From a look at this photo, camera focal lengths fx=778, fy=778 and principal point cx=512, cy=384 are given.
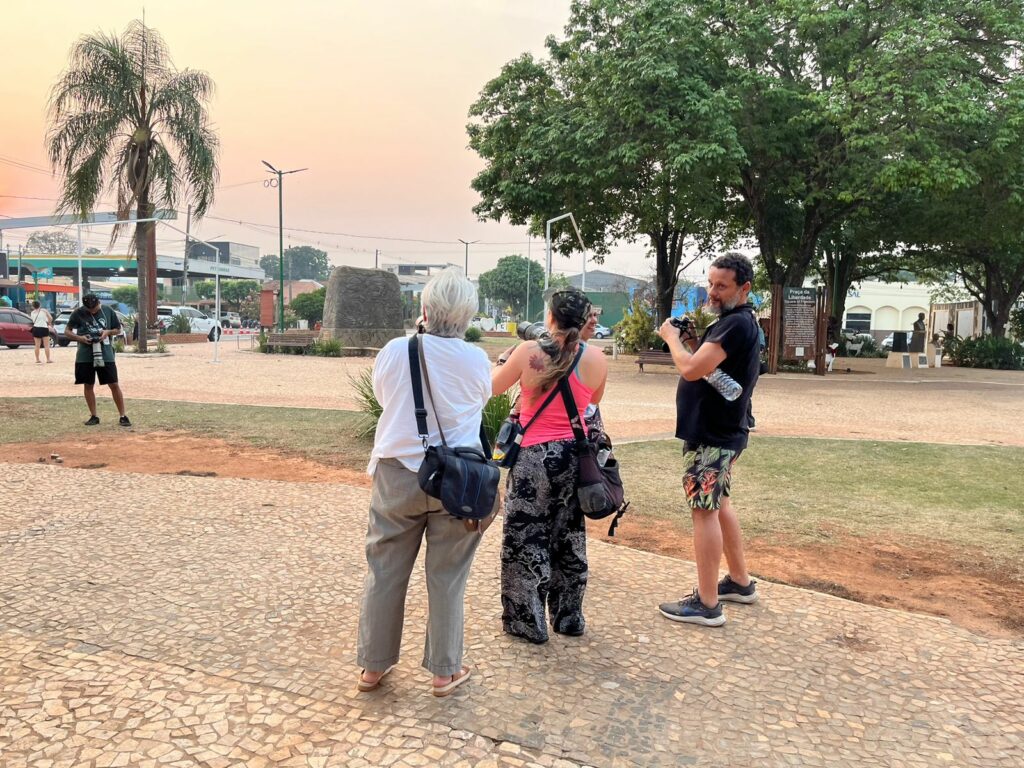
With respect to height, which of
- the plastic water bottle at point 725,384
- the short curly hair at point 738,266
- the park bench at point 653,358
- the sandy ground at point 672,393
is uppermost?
the short curly hair at point 738,266

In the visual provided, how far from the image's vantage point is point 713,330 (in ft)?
11.2

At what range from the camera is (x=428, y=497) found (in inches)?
107

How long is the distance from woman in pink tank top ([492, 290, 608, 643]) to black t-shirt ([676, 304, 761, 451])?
0.45 m

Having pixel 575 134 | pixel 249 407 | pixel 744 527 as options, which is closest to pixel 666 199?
pixel 575 134

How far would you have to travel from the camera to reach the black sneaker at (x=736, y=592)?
12.6 feet

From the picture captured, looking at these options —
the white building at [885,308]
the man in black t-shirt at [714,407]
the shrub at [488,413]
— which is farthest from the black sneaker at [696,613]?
the white building at [885,308]

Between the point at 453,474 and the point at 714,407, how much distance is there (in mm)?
1372

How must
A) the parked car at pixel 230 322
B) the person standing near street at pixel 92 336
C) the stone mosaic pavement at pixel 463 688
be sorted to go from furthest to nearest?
the parked car at pixel 230 322, the person standing near street at pixel 92 336, the stone mosaic pavement at pixel 463 688

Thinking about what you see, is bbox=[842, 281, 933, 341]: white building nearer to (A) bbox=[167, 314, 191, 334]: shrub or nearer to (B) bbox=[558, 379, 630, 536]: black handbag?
(A) bbox=[167, 314, 191, 334]: shrub

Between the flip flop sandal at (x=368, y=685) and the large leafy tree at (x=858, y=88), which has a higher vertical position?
the large leafy tree at (x=858, y=88)

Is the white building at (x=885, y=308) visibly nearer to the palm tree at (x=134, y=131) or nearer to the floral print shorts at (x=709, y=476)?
the palm tree at (x=134, y=131)

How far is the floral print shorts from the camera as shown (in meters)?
3.41

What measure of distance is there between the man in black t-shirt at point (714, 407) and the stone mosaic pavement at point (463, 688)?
357mm

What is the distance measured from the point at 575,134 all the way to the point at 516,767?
1526 centimetres
